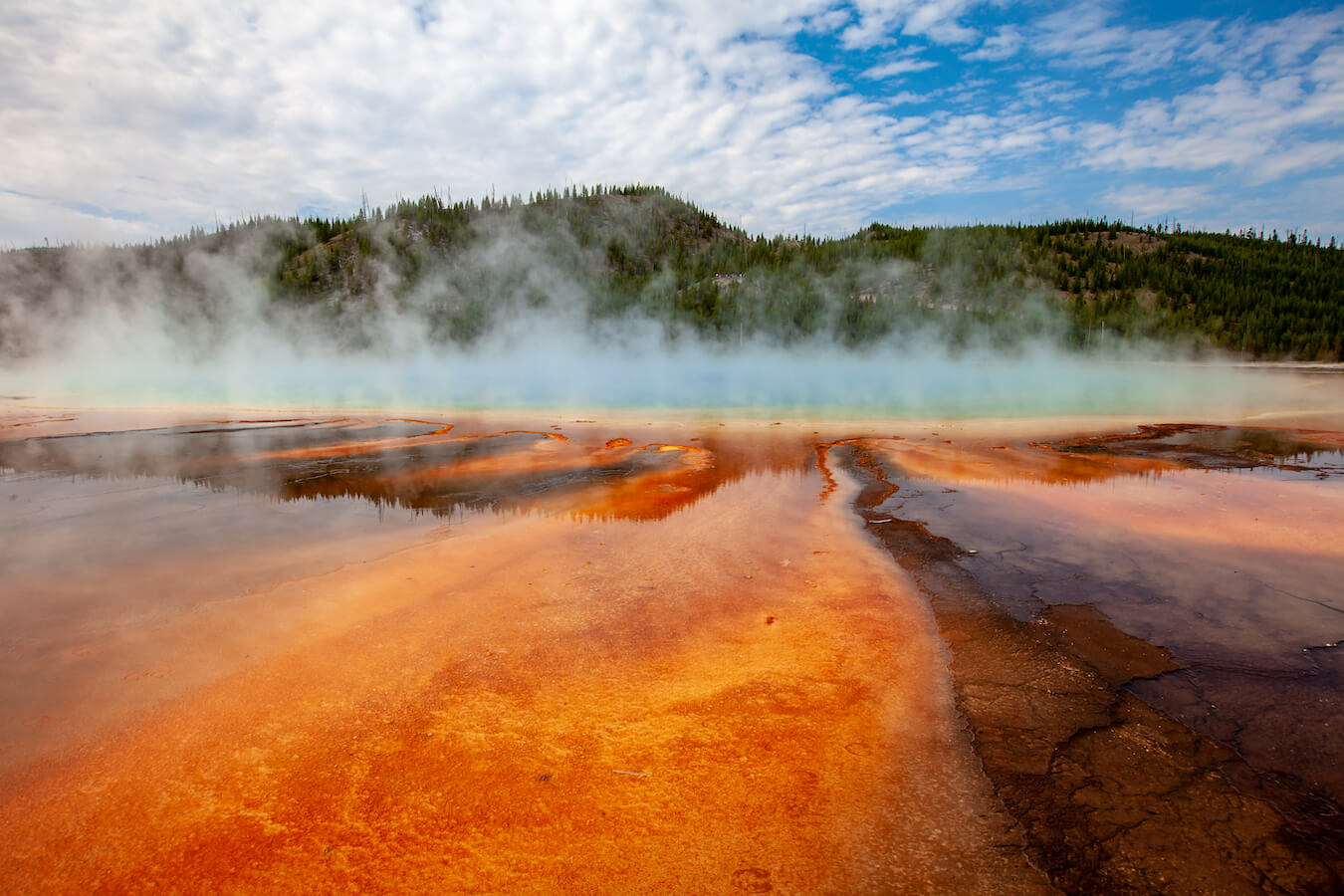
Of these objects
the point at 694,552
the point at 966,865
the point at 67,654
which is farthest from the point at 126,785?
Result: the point at 694,552

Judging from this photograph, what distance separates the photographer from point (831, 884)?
92.4 inches

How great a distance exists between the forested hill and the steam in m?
0.44

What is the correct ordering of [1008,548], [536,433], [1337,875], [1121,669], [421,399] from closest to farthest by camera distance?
1. [1337,875]
2. [1121,669]
3. [1008,548]
4. [536,433]
5. [421,399]

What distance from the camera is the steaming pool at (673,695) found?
8.13 feet

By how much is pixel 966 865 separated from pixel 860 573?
3.24m

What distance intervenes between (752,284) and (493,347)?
33.8 metres

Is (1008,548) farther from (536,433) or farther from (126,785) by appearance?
(536,433)

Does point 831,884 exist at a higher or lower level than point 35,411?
lower

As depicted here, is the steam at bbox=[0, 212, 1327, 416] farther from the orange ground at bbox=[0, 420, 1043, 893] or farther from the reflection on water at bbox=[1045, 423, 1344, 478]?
the orange ground at bbox=[0, 420, 1043, 893]

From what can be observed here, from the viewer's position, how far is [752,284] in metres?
81.9

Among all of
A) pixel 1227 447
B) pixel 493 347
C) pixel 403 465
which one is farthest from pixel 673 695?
pixel 493 347

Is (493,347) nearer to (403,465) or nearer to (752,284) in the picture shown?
(752,284)

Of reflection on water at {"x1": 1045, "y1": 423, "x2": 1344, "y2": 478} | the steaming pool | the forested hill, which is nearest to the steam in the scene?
the forested hill

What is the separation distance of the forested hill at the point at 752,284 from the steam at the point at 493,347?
444 millimetres
